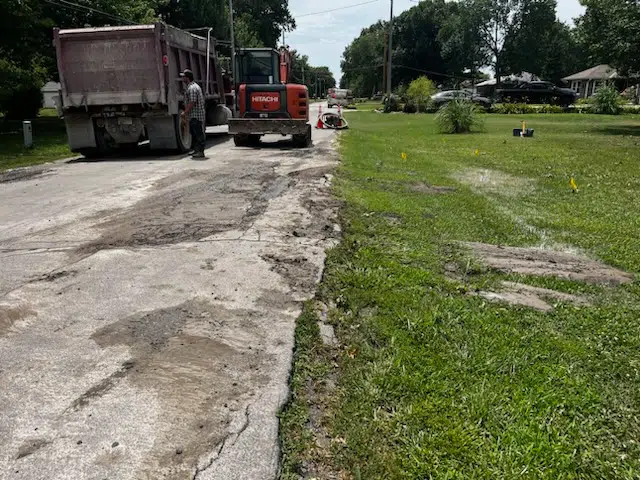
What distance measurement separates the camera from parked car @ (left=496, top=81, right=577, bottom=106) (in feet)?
147

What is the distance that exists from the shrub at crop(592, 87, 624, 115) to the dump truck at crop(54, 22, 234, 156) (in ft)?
Result: 107

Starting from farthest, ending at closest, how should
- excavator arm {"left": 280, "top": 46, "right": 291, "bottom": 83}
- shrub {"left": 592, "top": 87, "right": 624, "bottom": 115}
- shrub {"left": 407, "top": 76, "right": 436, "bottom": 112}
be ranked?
shrub {"left": 407, "top": 76, "right": 436, "bottom": 112} < shrub {"left": 592, "top": 87, "right": 624, "bottom": 115} < excavator arm {"left": 280, "top": 46, "right": 291, "bottom": 83}

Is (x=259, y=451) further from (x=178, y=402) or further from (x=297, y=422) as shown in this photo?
(x=178, y=402)

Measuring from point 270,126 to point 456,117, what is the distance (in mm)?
10412

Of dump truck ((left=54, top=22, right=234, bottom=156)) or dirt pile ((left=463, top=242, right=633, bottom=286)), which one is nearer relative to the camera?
dirt pile ((left=463, top=242, right=633, bottom=286))

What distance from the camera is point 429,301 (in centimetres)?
411

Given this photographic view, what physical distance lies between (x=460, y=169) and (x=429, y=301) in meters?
8.30

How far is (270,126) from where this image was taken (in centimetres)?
1435

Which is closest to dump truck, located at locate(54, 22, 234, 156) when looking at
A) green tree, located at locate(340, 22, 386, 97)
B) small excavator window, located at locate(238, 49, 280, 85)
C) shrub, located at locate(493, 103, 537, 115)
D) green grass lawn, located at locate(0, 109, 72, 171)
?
green grass lawn, located at locate(0, 109, 72, 171)

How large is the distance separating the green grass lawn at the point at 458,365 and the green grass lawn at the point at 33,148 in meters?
9.75

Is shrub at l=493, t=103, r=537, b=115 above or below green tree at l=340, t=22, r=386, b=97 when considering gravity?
below

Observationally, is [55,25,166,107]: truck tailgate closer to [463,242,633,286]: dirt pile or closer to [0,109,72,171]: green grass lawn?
[0,109,72,171]: green grass lawn

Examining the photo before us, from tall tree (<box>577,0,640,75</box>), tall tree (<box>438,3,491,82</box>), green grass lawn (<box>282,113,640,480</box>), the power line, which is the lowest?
green grass lawn (<box>282,113,640,480</box>)

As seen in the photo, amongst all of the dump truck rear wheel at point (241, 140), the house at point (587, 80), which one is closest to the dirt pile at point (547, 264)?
the dump truck rear wheel at point (241, 140)
